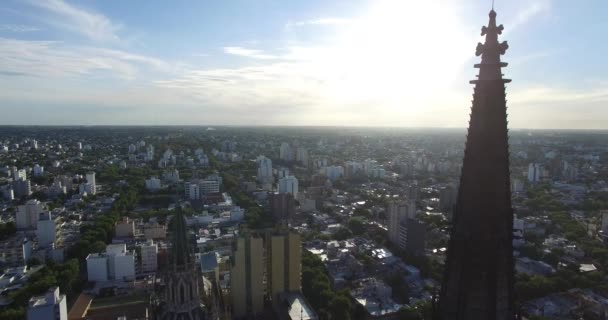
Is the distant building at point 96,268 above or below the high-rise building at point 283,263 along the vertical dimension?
below

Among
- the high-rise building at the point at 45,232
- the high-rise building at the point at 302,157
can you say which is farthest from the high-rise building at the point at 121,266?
the high-rise building at the point at 302,157

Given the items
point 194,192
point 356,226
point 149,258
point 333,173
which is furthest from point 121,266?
point 333,173

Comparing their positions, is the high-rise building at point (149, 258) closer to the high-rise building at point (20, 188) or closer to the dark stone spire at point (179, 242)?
the dark stone spire at point (179, 242)

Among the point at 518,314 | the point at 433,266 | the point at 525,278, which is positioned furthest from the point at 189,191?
the point at 518,314

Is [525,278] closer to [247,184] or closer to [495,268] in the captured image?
[495,268]

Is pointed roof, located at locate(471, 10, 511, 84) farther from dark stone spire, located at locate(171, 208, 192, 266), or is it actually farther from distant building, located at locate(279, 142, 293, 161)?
distant building, located at locate(279, 142, 293, 161)

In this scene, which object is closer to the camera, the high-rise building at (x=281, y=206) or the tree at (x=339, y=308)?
the tree at (x=339, y=308)
